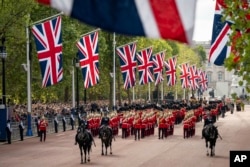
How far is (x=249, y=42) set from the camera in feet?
45.0

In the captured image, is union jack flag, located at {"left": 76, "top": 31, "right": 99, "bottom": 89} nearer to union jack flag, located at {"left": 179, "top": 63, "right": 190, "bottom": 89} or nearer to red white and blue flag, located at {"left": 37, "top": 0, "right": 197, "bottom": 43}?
red white and blue flag, located at {"left": 37, "top": 0, "right": 197, "bottom": 43}

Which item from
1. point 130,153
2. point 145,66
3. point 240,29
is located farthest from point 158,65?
point 240,29

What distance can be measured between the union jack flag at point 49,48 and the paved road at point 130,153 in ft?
11.0

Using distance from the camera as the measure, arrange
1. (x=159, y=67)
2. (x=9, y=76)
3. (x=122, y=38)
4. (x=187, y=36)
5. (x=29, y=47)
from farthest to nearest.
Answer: (x=122, y=38), (x=159, y=67), (x=9, y=76), (x=29, y=47), (x=187, y=36)

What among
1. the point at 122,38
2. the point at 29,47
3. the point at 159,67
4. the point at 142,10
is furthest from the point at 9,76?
the point at 142,10

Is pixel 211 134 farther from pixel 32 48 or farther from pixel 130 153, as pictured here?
pixel 32 48

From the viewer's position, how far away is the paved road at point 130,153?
22.6 meters

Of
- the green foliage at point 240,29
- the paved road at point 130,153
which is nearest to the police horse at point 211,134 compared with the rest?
the paved road at point 130,153

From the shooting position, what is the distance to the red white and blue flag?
6113 millimetres

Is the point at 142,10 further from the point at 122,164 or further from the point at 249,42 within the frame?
the point at 122,164

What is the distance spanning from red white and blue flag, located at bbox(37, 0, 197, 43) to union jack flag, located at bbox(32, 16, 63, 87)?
63.3ft

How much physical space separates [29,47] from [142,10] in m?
32.3

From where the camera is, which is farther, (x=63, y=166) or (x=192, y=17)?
(x=63, y=166)

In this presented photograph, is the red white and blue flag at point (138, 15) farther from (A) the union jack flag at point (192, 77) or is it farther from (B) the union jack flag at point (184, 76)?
(A) the union jack flag at point (192, 77)
